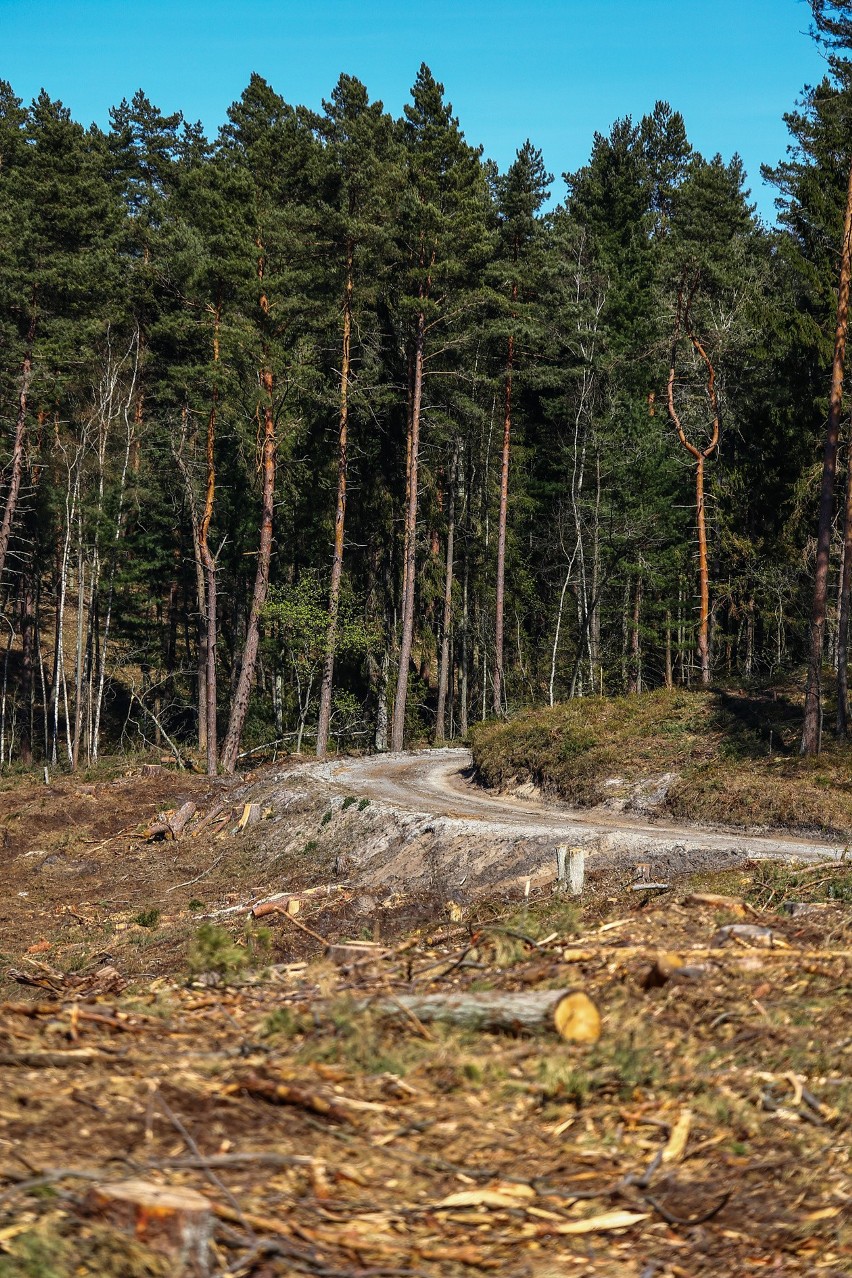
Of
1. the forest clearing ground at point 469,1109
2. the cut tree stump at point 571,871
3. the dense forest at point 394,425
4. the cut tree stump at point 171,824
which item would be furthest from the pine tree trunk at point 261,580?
the forest clearing ground at point 469,1109

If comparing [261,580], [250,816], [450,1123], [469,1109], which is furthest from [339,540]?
[450,1123]

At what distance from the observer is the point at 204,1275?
14.3 feet

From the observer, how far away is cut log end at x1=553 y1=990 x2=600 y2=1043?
696 centimetres

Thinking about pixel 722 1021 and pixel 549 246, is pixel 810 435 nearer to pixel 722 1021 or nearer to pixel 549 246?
pixel 549 246

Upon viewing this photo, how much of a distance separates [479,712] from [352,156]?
27.5m

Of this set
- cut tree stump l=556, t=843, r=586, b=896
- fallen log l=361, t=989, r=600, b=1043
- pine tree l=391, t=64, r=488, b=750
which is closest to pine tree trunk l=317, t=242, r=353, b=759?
pine tree l=391, t=64, r=488, b=750

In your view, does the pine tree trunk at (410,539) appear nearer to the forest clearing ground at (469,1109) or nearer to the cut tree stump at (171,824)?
the cut tree stump at (171,824)

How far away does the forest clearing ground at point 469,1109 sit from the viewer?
4.88 m

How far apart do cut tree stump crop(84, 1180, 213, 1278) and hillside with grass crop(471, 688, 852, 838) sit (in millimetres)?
15381

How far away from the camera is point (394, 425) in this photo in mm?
42594

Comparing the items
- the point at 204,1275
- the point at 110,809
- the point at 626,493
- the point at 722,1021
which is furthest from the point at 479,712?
the point at 204,1275

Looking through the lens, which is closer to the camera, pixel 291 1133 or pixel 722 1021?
pixel 291 1133

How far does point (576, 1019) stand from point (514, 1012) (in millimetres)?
413

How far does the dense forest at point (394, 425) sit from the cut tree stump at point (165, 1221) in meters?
20.7
